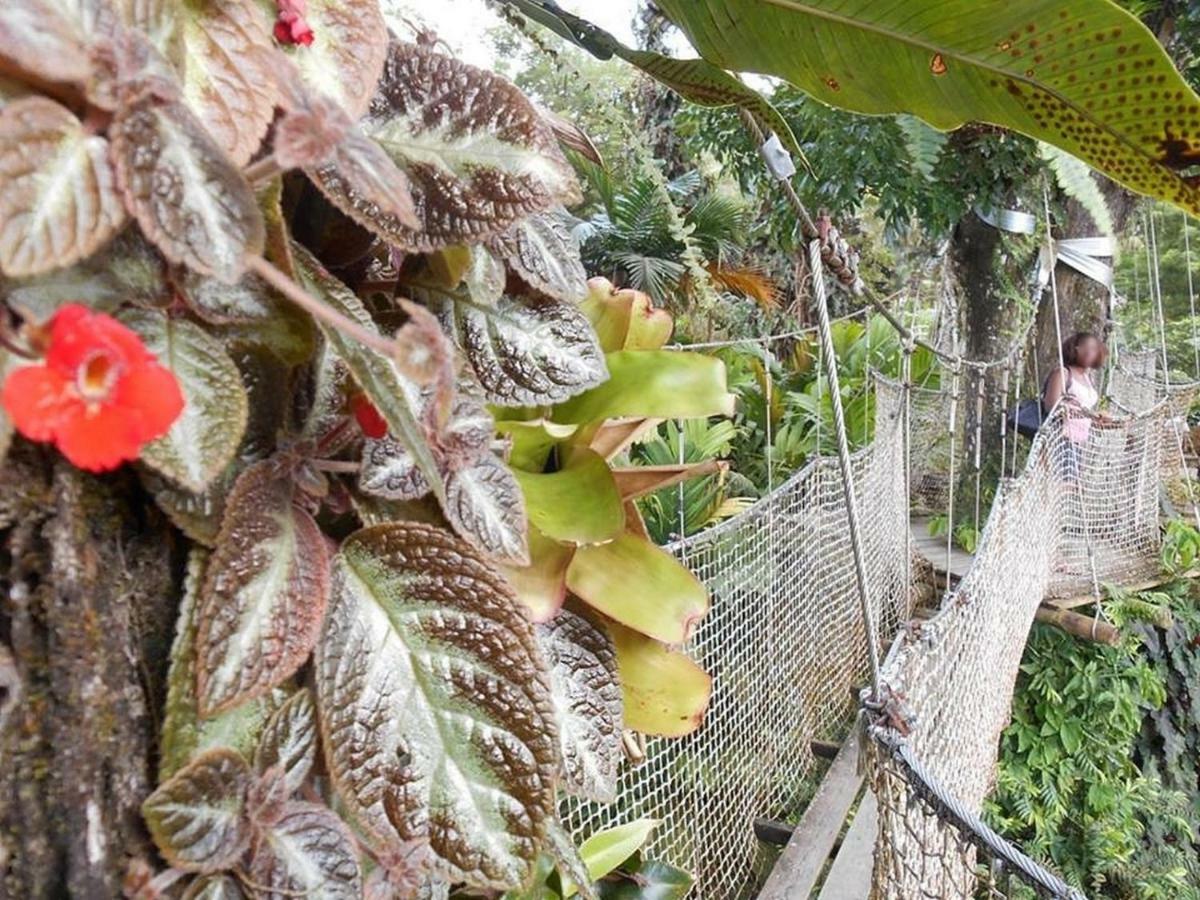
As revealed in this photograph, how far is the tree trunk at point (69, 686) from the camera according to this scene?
196mm

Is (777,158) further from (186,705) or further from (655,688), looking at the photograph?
(186,705)

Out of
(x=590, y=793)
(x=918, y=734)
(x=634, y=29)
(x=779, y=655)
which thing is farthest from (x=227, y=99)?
(x=634, y=29)

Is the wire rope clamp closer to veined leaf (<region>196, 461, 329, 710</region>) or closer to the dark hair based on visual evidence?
veined leaf (<region>196, 461, 329, 710</region>)

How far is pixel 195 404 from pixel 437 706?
4.6 inches

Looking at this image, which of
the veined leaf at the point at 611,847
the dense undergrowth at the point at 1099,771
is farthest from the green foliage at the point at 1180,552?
the veined leaf at the point at 611,847

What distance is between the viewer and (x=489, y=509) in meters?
0.30

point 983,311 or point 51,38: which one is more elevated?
point 983,311

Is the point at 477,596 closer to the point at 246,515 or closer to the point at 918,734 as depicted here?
the point at 246,515

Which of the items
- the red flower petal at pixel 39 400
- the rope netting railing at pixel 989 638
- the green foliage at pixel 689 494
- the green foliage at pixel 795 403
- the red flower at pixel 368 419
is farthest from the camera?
the green foliage at pixel 795 403

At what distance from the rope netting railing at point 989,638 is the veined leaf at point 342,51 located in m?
0.80

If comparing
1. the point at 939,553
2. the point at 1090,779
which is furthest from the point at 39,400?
the point at 1090,779

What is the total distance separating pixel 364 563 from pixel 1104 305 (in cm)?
428

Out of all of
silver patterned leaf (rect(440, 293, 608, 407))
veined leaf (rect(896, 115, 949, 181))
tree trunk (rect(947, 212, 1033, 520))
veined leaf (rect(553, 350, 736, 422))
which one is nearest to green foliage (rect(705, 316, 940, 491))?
tree trunk (rect(947, 212, 1033, 520))

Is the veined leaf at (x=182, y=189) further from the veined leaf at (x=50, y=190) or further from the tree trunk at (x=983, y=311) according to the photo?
the tree trunk at (x=983, y=311)
